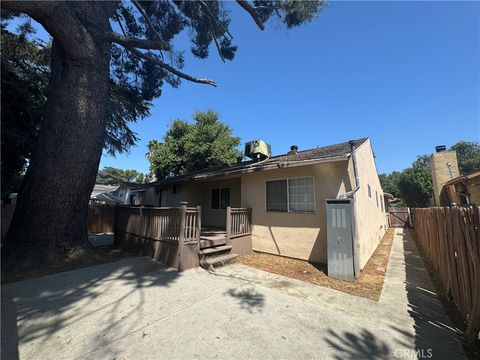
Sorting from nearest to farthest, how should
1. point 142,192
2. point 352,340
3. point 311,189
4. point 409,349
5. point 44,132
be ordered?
point 409,349 → point 352,340 → point 44,132 → point 311,189 → point 142,192

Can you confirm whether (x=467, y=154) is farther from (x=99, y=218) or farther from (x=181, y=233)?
(x=99, y=218)

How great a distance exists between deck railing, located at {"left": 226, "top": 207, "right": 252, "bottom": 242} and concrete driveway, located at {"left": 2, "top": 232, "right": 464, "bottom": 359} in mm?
2158

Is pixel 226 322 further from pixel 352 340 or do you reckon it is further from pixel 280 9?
pixel 280 9

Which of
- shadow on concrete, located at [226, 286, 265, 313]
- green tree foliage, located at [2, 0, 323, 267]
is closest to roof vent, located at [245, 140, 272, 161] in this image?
green tree foliage, located at [2, 0, 323, 267]

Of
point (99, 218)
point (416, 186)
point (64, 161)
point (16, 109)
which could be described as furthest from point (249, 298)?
point (416, 186)

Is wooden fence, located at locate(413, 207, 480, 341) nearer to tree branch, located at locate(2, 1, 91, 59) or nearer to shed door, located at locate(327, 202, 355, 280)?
shed door, located at locate(327, 202, 355, 280)

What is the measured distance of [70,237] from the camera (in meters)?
6.94

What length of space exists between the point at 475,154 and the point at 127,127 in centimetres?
6181

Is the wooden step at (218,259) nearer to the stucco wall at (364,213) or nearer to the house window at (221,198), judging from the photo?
the stucco wall at (364,213)

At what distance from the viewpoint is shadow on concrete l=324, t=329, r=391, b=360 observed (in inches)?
110

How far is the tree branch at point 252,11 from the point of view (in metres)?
9.08

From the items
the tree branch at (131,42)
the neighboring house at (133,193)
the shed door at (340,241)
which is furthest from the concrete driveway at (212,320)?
the neighboring house at (133,193)

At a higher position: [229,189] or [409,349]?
[229,189]

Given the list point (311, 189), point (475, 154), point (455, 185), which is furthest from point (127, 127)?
point (475, 154)
